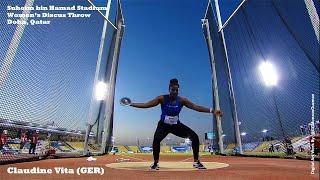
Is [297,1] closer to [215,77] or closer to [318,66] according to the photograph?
[318,66]

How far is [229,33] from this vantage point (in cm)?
1319

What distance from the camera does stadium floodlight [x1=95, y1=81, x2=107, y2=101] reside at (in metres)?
12.4

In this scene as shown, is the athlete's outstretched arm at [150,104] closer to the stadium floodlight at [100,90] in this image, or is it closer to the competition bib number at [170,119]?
the competition bib number at [170,119]

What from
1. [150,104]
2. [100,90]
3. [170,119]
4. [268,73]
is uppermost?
[268,73]

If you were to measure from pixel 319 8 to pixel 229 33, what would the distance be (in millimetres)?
6628

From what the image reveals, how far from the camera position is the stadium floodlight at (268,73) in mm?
10641

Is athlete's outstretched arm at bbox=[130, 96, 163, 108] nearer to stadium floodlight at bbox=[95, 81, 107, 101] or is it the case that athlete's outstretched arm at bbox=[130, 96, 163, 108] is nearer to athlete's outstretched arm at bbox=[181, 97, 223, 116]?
athlete's outstretched arm at bbox=[181, 97, 223, 116]

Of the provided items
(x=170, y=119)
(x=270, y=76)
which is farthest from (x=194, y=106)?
(x=270, y=76)

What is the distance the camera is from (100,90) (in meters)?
12.7

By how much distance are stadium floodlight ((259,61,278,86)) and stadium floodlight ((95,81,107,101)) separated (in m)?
5.40

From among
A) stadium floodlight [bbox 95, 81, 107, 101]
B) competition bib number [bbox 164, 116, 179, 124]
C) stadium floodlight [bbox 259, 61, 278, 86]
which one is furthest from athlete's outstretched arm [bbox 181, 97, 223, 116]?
stadium floodlight [bbox 95, 81, 107, 101]

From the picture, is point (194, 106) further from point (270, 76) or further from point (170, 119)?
point (270, 76)

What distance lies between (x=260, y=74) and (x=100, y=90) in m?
5.42

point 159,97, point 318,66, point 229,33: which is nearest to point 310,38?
point 318,66
